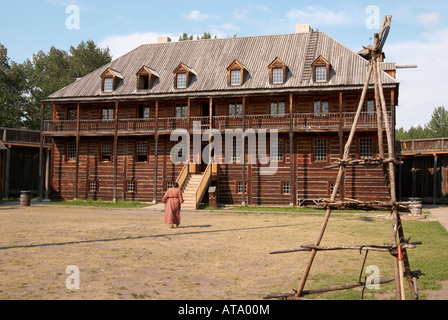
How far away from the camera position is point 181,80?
3312cm

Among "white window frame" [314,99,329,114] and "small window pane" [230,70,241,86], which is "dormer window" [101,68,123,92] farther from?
"white window frame" [314,99,329,114]

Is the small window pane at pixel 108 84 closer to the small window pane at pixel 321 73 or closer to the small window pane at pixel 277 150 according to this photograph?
the small window pane at pixel 277 150

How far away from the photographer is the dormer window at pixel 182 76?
32812 millimetres

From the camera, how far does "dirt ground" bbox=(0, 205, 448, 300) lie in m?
7.78

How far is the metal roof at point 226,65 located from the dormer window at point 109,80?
1.50 feet

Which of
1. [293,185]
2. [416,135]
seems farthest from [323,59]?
[416,135]

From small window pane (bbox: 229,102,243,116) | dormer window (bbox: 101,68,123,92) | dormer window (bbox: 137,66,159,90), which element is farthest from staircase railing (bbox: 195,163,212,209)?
dormer window (bbox: 101,68,123,92)

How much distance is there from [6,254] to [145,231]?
587 cm

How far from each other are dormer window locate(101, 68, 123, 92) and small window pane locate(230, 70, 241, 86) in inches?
364

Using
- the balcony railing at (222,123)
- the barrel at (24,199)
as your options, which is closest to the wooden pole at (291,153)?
the balcony railing at (222,123)

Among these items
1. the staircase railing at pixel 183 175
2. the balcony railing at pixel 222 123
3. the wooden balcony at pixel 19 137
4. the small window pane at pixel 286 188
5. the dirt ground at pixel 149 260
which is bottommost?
the dirt ground at pixel 149 260

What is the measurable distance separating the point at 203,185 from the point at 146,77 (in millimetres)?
11131

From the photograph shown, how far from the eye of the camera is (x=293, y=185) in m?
29.7
